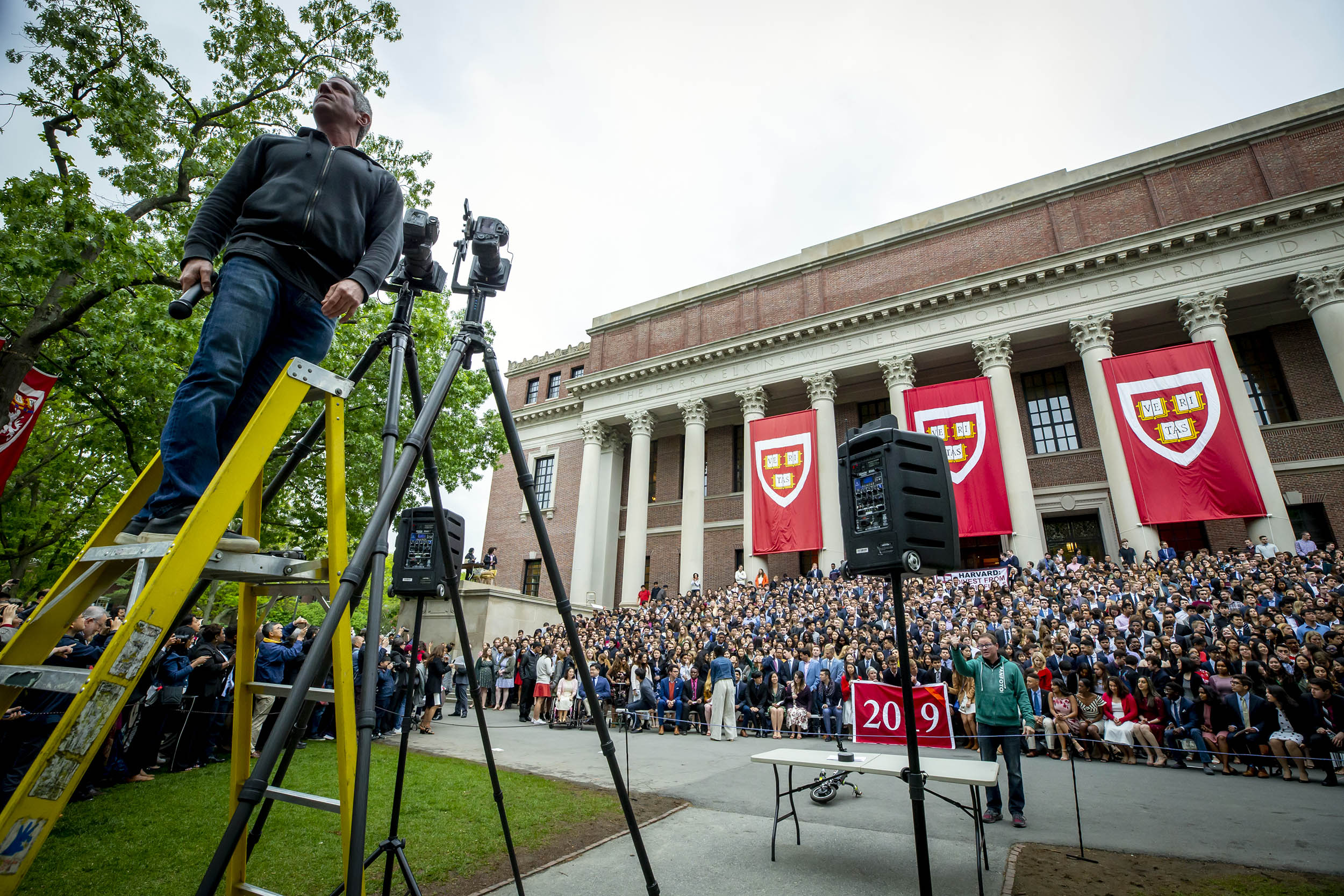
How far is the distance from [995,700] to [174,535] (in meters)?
8.17

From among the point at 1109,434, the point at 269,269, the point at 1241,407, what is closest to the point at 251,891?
the point at 269,269

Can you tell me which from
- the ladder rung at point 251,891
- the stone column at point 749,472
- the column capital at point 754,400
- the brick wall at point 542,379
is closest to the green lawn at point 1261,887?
the ladder rung at point 251,891

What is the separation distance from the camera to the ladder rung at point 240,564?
5.55 feet

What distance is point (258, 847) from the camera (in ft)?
15.3

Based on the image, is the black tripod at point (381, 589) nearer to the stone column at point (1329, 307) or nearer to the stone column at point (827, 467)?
the stone column at point (827, 467)

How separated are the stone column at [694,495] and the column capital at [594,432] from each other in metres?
5.14

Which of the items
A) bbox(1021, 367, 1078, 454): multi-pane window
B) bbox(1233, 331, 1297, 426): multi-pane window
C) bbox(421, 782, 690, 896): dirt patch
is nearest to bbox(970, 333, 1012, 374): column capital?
bbox(1021, 367, 1078, 454): multi-pane window

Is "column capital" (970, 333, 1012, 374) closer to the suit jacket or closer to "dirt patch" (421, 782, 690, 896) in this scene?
the suit jacket

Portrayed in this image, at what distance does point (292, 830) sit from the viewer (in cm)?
513

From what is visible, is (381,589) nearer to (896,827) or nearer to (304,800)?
(304,800)

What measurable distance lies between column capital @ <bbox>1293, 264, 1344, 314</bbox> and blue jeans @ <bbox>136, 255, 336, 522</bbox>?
95.5ft

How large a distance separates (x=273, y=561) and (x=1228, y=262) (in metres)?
29.7

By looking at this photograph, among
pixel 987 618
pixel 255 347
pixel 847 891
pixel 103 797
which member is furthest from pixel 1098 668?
pixel 103 797

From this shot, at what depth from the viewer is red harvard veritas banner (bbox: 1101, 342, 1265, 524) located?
706 inches
